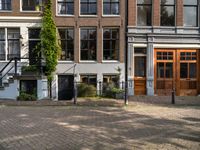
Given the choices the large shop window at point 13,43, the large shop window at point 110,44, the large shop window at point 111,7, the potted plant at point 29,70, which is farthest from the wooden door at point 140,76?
the large shop window at point 13,43

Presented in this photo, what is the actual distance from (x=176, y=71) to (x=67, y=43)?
732 cm

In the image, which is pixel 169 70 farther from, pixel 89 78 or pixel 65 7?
pixel 65 7

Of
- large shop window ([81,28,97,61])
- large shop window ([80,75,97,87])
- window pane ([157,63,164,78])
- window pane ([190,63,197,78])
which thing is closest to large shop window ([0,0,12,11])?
large shop window ([81,28,97,61])

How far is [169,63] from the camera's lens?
71.1ft

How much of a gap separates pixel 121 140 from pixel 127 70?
12919 mm

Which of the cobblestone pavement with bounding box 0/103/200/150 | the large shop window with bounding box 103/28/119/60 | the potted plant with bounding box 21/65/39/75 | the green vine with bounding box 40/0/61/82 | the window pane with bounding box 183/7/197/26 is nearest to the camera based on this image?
the cobblestone pavement with bounding box 0/103/200/150

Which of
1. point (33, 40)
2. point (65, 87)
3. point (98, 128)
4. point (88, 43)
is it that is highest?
point (33, 40)

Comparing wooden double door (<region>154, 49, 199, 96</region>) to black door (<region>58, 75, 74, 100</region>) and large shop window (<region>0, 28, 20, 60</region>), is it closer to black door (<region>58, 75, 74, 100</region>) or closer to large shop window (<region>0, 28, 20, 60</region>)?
black door (<region>58, 75, 74, 100</region>)

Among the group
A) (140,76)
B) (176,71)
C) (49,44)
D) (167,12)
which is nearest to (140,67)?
(140,76)

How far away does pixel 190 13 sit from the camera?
72.1 feet

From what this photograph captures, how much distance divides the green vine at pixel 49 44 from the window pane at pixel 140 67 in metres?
5.20

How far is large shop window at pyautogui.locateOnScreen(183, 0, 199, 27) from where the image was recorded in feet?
71.8

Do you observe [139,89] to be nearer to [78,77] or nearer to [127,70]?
[127,70]

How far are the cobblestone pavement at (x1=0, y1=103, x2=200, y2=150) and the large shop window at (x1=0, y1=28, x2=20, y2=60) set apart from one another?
25.5 feet
